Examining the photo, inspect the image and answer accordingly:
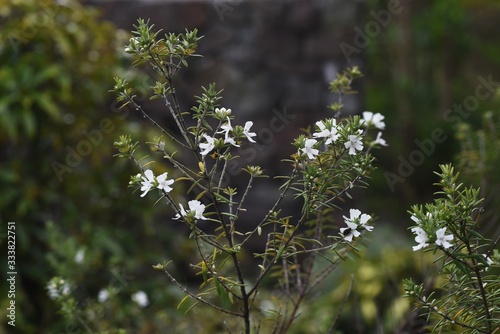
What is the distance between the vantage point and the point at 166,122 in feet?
15.0

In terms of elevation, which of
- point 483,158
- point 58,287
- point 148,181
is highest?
point 483,158

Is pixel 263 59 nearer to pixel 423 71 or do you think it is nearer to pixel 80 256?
pixel 423 71

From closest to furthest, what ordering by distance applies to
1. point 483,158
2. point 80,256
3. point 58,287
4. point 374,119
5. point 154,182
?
point 154,182 < point 374,119 < point 58,287 < point 483,158 < point 80,256

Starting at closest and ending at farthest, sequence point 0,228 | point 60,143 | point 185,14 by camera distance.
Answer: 1. point 0,228
2. point 60,143
3. point 185,14

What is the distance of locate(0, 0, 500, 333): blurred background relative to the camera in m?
2.85

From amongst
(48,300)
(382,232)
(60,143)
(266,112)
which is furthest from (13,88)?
(382,232)

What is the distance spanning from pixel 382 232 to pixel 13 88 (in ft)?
9.86

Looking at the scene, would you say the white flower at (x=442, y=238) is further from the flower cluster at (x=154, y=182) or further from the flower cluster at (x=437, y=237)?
the flower cluster at (x=154, y=182)

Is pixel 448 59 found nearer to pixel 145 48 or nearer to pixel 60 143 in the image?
pixel 60 143

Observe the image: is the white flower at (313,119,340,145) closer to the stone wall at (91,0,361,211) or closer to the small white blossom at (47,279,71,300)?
the small white blossom at (47,279,71,300)

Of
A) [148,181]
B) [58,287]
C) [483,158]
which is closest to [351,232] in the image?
[148,181]

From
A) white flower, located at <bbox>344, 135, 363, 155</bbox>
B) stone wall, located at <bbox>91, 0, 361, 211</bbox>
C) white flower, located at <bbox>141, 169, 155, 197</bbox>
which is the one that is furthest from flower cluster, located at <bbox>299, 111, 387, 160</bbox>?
stone wall, located at <bbox>91, 0, 361, 211</bbox>

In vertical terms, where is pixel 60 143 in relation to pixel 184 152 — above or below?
below

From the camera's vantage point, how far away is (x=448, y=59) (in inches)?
229
